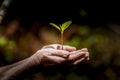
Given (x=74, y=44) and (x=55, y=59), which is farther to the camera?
(x=74, y=44)

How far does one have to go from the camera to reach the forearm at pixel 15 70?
54.3 inches

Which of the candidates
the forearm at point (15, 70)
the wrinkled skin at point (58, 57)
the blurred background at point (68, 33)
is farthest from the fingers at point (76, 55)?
the blurred background at point (68, 33)

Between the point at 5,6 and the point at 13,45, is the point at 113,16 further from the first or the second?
the point at 5,6

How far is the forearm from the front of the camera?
1.38m

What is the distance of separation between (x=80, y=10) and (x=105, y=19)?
0.78 feet

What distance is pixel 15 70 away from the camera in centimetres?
141

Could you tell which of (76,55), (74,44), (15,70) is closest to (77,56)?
(76,55)

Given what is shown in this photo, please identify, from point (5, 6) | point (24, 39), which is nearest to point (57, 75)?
point (24, 39)

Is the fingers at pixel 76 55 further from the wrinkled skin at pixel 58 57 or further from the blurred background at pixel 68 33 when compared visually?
Answer: the blurred background at pixel 68 33

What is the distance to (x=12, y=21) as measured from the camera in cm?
277

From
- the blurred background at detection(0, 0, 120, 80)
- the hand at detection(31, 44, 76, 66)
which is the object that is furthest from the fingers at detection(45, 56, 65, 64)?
the blurred background at detection(0, 0, 120, 80)

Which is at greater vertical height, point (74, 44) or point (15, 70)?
point (74, 44)

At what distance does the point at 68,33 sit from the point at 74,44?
0.11 m

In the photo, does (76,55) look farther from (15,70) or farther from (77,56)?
(15,70)
